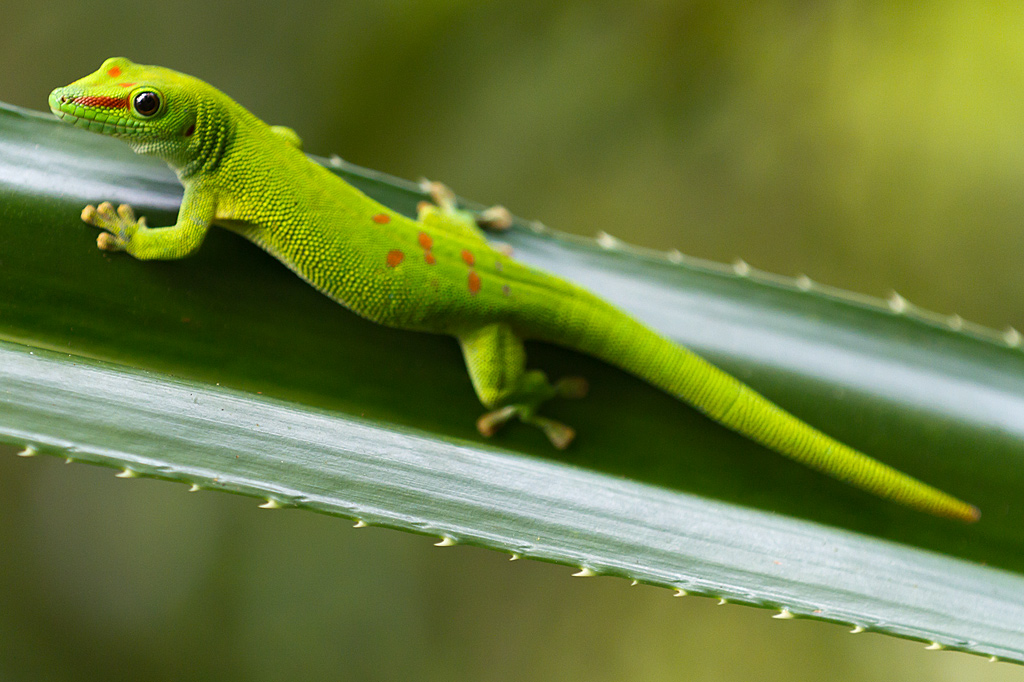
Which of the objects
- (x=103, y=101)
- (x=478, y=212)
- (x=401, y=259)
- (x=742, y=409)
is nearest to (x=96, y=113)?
(x=103, y=101)

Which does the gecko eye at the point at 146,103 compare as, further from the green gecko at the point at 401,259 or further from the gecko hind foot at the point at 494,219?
the gecko hind foot at the point at 494,219

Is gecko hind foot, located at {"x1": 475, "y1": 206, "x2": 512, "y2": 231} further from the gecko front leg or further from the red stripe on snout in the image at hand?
the red stripe on snout

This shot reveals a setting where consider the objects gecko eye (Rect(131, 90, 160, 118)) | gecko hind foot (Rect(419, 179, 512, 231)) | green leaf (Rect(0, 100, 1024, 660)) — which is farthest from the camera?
gecko hind foot (Rect(419, 179, 512, 231))

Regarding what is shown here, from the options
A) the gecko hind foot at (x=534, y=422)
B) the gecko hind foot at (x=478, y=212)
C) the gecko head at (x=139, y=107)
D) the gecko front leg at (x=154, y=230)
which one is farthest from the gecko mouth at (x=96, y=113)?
the gecko hind foot at (x=534, y=422)

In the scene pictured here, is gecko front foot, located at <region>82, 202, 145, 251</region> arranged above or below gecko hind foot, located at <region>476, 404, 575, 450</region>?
above

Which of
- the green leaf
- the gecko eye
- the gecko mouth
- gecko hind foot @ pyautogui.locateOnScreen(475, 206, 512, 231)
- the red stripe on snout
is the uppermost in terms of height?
gecko hind foot @ pyautogui.locateOnScreen(475, 206, 512, 231)

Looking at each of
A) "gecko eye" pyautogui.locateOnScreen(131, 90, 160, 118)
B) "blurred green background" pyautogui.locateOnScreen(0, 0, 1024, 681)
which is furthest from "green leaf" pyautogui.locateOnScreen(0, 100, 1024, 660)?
"blurred green background" pyautogui.locateOnScreen(0, 0, 1024, 681)
